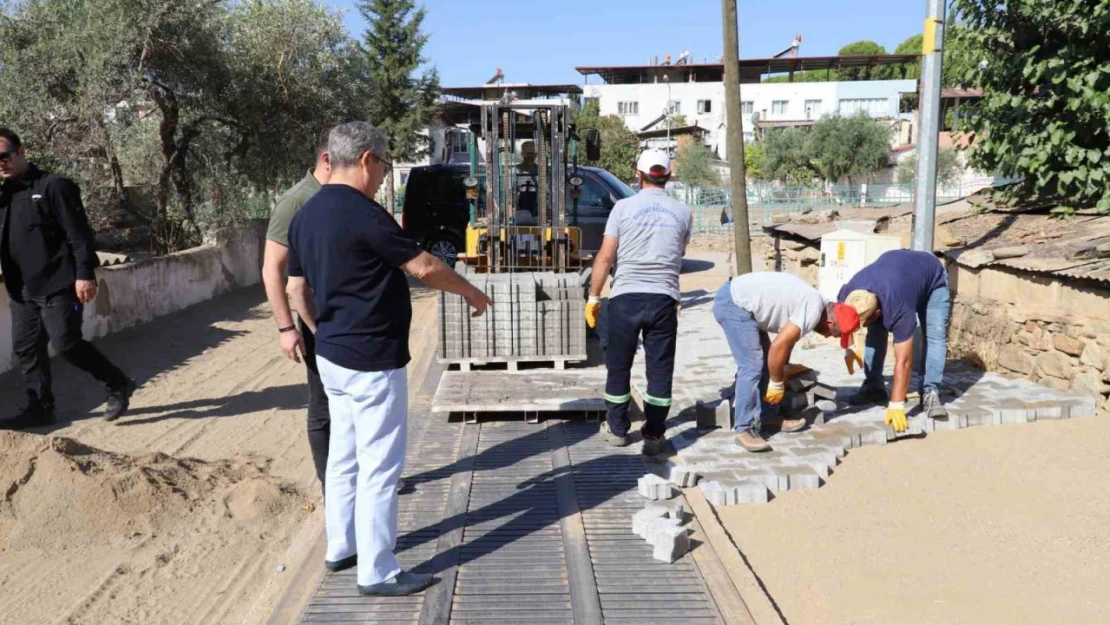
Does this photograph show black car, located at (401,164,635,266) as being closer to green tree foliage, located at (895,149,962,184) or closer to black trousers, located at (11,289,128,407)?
black trousers, located at (11,289,128,407)

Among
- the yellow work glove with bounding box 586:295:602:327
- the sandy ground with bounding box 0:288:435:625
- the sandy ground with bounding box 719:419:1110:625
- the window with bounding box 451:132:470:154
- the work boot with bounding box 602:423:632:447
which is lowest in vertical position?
the sandy ground with bounding box 719:419:1110:625

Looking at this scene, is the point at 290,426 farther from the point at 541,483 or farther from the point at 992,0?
the point at 992,0

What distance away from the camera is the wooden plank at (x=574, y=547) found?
3701mm

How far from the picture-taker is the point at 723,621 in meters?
3.60

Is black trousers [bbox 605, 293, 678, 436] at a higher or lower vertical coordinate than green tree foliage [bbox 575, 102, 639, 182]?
lower

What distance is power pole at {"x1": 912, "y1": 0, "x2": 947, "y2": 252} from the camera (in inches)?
304

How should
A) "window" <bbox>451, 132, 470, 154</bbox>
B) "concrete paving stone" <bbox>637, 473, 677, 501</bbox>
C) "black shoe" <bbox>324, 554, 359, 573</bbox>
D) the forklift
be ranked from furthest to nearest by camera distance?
"window" <bbox>451, 132, 470, 154</bbox> → the forklift → "concrete paving stone" <bbox>637, 473, 677, 501</bbox> → "black shoe" <bbox>324, 554, 359, 573</bbox>

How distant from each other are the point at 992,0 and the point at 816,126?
37468 millimetres

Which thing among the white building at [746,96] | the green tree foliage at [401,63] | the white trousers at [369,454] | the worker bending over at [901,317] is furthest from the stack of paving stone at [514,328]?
the white building at [746,96]

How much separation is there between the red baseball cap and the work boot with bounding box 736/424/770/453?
811mm

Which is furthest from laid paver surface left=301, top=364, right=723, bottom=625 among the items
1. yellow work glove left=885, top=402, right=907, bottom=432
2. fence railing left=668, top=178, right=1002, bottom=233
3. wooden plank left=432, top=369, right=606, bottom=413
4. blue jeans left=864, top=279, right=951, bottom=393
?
fence railing left=668, top=178, right=1002, bottom=233

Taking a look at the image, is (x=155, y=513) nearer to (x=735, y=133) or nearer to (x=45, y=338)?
(x=45, y=338)

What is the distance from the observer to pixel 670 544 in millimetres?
4152

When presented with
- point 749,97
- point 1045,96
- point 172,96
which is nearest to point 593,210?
point 172,96
